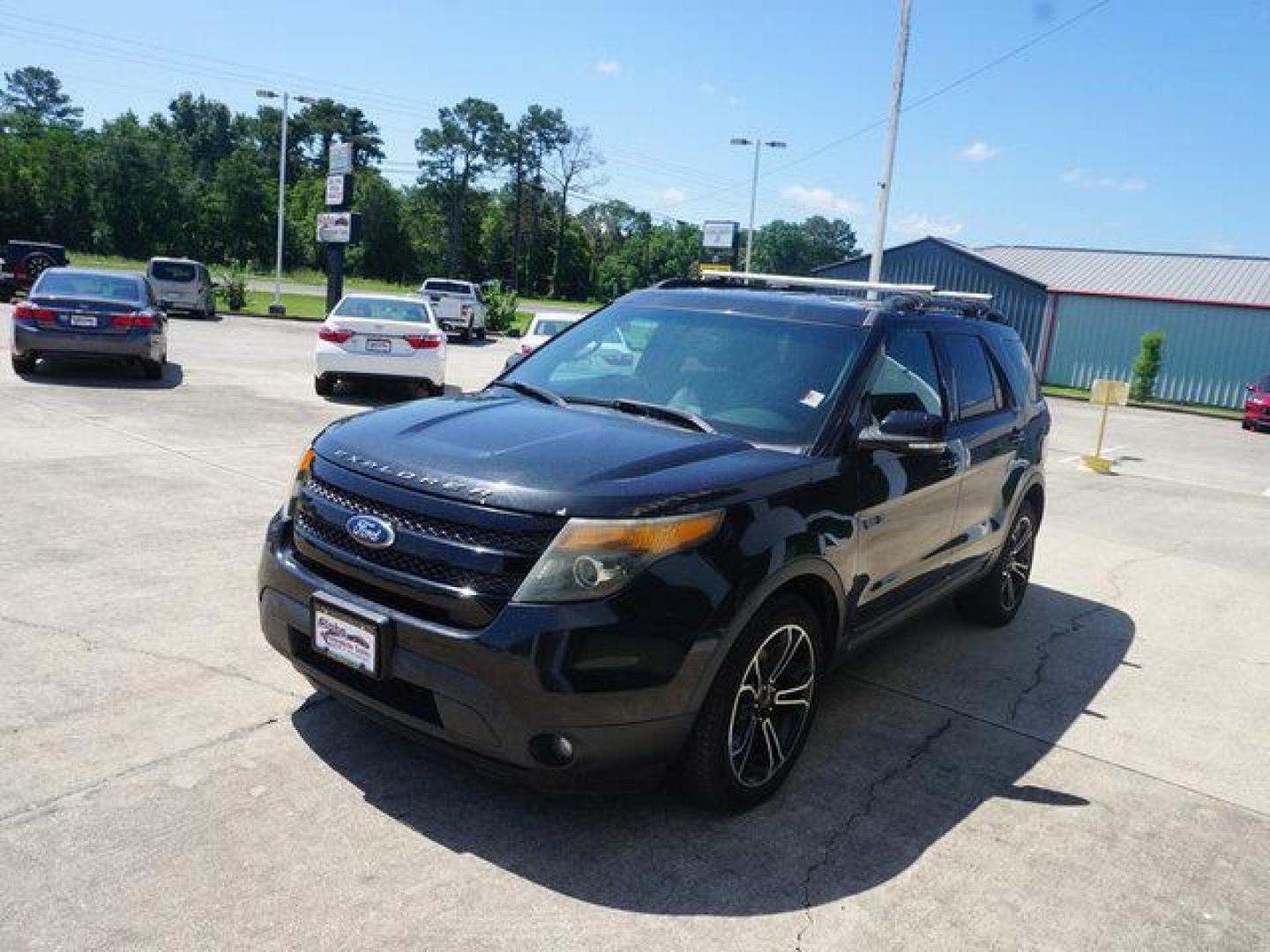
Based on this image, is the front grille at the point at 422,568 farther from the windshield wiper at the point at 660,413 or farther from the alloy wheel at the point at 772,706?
the windshield wiper at the point at 660,413

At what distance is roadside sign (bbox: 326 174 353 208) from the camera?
108ft

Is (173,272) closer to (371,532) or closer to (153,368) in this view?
(153,368)

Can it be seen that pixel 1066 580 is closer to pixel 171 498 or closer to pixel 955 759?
pixel 955 759

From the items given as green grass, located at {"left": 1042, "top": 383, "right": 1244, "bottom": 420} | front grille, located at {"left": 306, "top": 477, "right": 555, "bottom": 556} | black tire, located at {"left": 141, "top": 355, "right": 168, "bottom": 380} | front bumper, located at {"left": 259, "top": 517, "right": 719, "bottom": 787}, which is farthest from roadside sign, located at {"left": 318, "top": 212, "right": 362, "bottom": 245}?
front bumper, located at {"left": 259, "top": 517, "right": 719, "bottom": 787}

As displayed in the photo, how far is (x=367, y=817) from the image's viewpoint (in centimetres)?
329

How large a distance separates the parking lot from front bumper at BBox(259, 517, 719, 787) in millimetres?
351

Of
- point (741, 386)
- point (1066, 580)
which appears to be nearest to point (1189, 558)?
point (1066, 580)

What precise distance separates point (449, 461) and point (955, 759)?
2.47m

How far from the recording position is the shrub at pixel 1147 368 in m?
34.3

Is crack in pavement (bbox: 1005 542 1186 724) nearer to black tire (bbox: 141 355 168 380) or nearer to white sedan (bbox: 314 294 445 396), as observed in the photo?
white sedan (bbox: 314 294 445 396)

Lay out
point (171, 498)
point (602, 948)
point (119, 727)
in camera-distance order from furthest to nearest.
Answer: point (171, 498)
point (119, 727)
point (602, 948)

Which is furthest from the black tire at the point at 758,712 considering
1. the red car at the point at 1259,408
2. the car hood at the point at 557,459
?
the red car at the point at 1259,408

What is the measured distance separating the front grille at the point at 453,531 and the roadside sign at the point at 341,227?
100.0 ft

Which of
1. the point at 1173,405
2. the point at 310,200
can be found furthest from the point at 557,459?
the point at 310,200
